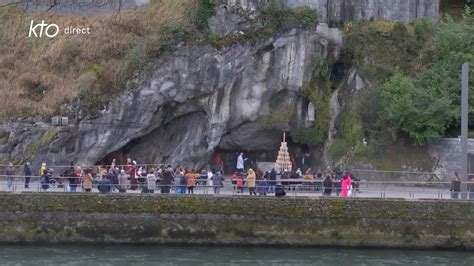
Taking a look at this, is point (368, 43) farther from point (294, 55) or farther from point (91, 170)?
point (91, 170)

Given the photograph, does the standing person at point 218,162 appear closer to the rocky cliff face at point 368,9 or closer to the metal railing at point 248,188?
the metal railing at point 248,188

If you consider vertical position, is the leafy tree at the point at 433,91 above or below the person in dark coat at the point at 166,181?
above

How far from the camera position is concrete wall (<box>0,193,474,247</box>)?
1128 inches

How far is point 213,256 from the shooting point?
27.1m

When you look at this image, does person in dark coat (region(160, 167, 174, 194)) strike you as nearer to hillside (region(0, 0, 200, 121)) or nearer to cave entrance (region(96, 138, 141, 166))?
cave entrance (region(96, 138, 141, 166))

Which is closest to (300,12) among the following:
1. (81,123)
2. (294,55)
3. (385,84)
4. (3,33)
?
(294,55)

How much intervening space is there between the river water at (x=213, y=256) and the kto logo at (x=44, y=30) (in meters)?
14.3

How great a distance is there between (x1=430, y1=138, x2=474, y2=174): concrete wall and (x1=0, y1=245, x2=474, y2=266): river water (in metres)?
7.05

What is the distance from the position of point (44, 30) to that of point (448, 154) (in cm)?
A: 1826

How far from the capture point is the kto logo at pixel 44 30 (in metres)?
39.8

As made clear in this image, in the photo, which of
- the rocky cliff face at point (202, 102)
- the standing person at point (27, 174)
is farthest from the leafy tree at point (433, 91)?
the standing person at point (27, 174)

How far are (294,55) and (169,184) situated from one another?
1012 cm

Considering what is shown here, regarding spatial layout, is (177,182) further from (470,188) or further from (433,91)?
(433,91)

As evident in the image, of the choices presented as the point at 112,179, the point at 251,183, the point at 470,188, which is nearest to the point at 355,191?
the point at 251,183
